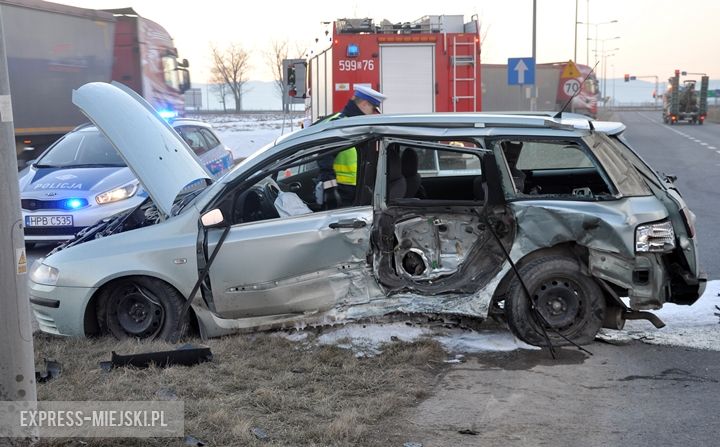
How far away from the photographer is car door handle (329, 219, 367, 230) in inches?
236

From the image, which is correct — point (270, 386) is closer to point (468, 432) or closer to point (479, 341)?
point (468, 432)

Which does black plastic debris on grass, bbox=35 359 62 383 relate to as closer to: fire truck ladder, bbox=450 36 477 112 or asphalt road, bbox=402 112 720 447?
asphalt road, bbox=402 112 720 447

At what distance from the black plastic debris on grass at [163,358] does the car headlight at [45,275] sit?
1.06 metres

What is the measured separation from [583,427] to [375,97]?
468 cm

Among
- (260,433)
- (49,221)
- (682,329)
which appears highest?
(49,221)

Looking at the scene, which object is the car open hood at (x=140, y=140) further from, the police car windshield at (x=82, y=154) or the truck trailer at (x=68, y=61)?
the truck trailer at (x=68, y=61)

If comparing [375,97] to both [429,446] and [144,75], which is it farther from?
[144,75]

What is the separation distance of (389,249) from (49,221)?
5777 mm

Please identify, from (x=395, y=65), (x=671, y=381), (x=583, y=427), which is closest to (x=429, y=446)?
(x=583, y=427)

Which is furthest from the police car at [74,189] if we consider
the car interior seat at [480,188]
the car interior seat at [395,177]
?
the car interior seat at [480,188]

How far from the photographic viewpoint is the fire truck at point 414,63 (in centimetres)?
1650

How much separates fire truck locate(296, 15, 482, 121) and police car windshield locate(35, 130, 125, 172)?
625cm

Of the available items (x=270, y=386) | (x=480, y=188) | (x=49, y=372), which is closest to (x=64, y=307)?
(x=49, y=372)

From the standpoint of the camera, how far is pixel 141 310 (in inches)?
243
